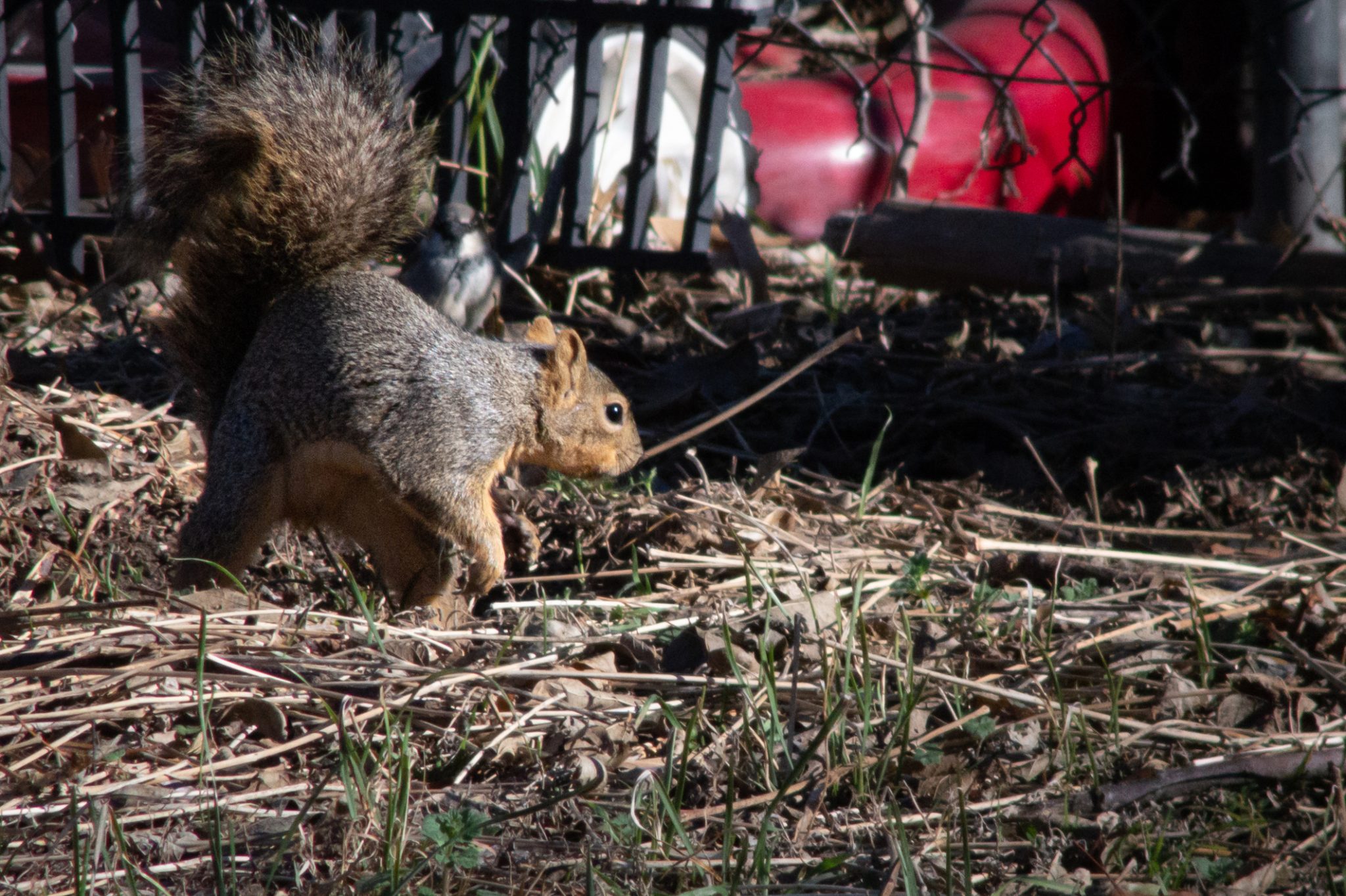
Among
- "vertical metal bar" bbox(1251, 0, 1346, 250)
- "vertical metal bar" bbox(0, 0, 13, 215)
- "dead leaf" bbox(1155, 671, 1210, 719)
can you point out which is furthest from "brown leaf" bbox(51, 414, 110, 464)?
"vertical metal bar" bbox(1251, 0, 1346, 250)

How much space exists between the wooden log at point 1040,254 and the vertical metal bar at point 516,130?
96cm

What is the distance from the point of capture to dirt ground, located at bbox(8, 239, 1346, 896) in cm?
135

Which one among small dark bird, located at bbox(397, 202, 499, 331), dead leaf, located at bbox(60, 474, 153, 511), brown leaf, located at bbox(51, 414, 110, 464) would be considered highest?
small dark bird, located at bbox(397, 202, 499, 331)

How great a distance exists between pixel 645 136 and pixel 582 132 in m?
0.20

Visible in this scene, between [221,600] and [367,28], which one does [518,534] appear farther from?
[367,28]

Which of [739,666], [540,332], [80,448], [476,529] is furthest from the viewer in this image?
[540,332]

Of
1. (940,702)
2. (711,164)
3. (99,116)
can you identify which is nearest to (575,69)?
(711,164)

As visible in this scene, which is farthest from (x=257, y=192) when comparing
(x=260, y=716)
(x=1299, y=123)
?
(x=1299, y=123)

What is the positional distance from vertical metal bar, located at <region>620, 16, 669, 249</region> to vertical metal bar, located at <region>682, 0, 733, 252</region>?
0.13 m

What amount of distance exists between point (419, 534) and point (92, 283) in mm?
1814

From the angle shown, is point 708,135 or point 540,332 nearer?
point 540,332

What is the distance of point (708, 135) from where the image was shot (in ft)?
11.4

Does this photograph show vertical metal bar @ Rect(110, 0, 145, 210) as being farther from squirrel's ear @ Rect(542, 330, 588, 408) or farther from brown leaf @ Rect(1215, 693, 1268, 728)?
brown leaf @ Rect(1215, 693, 1268, 728)

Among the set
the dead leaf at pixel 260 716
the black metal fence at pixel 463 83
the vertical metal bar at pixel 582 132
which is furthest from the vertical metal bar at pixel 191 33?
the dead leaf at pixel 260 716
